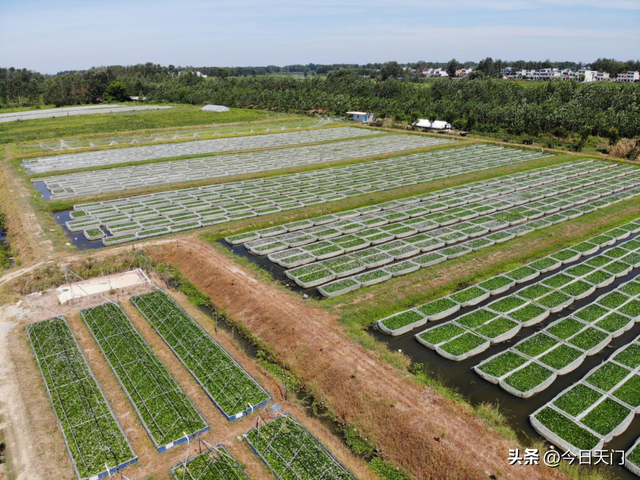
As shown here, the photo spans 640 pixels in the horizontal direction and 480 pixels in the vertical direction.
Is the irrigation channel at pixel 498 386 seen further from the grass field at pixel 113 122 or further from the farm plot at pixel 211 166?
the grass field at pixel 113 122

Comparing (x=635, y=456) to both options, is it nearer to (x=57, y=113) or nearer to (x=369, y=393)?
(x=369, y=393)

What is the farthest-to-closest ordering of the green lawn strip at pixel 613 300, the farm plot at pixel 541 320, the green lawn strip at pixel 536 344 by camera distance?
the green lawn strip at pixel 613 300 < the green lawn strip at pixel 536 344 < the farm plot at pixel 541 320

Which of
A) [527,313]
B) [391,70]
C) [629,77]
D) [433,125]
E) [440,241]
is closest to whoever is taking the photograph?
[527,313]

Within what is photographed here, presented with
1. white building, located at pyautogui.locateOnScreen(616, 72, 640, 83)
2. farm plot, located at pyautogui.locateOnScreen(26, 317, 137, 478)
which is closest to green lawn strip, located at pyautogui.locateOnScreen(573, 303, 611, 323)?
farm plot, located at pyautogui.locateOnScreen(26, 317, 137, 478)

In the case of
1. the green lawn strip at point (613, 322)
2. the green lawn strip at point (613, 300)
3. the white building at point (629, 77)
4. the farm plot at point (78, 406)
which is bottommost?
the farm plot at point (78, 406)

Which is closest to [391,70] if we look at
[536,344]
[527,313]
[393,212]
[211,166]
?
[211,166]

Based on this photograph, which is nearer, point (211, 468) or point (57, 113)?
point (211, 468)

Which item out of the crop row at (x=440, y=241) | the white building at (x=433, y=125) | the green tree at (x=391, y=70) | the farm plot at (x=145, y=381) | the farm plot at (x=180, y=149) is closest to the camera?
the farm plot at (x=145, y=381)

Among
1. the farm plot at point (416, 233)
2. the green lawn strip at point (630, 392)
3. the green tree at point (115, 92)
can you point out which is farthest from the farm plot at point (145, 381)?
the green tree at point (115, 92)
